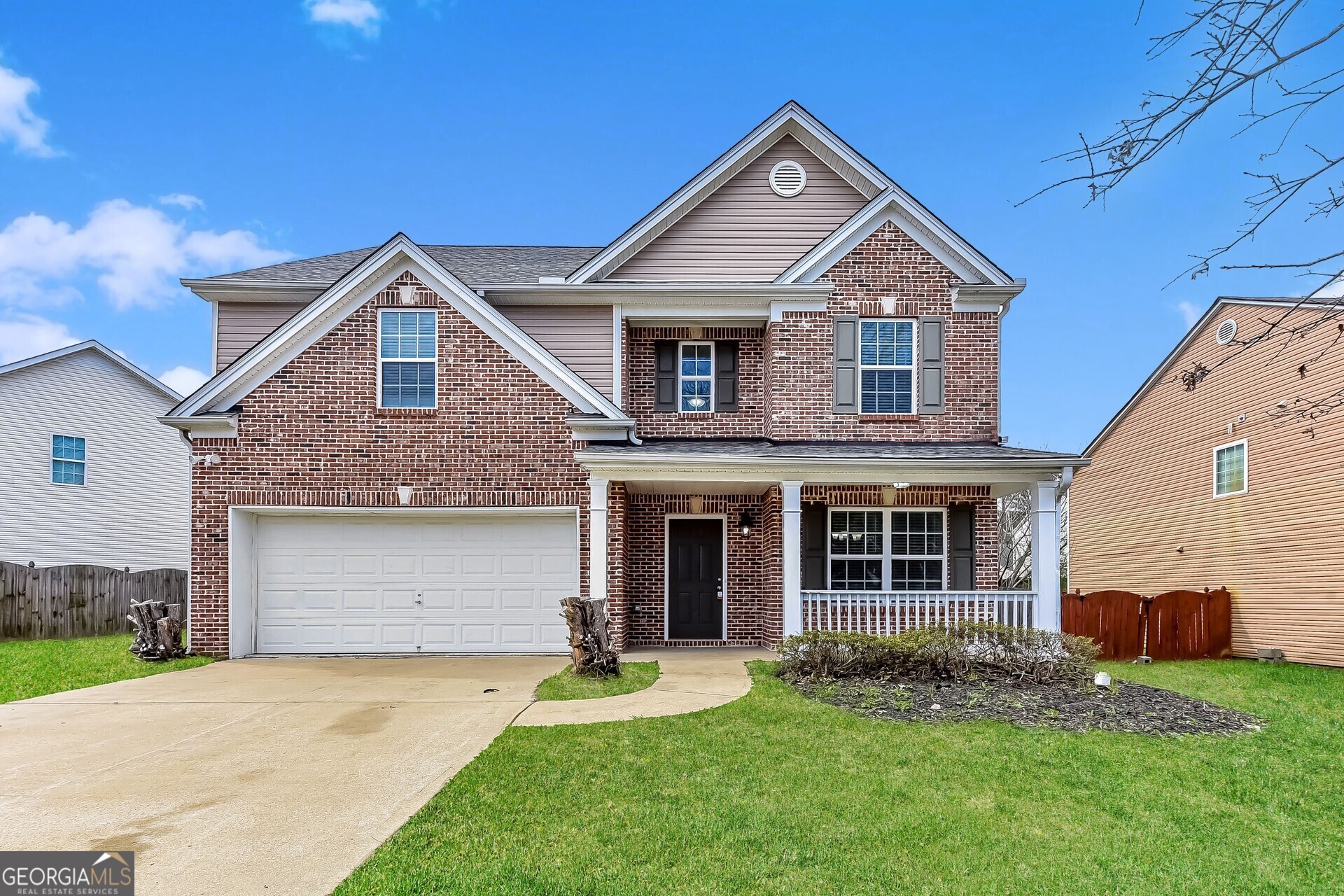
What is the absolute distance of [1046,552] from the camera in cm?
1206

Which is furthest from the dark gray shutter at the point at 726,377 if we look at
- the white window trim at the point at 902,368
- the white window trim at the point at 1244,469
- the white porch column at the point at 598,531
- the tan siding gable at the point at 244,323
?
the white window trim at the point at 1244,469

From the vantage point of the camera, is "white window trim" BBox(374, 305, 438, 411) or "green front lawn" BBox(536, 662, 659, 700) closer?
"green front lawn" BBox(536, 662, 659, 700)

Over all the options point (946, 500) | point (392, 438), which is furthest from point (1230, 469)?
point (392, 438)

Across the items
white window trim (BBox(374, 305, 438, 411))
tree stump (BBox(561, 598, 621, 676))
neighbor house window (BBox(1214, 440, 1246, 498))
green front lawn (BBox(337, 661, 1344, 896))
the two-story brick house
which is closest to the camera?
green front lawn (BBox(337, 661, 1344, 896))

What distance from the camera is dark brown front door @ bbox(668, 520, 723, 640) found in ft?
45.7

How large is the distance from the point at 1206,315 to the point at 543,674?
15.0m

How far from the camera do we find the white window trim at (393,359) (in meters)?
12.5

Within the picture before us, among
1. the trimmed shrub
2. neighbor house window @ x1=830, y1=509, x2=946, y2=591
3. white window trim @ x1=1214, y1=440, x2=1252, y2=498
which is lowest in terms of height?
the trimmed shrub

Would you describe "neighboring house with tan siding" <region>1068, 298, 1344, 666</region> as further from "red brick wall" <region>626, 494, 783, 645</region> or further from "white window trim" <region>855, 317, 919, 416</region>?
"red brick wall" <region>626, 494, 783, 645</region>

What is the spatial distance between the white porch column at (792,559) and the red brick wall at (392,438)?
307 centimetres

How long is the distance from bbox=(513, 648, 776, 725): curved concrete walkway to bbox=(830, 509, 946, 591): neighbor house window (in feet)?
7.13

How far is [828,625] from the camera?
467 inches

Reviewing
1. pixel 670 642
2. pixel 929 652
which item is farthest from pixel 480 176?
pixel 929 652

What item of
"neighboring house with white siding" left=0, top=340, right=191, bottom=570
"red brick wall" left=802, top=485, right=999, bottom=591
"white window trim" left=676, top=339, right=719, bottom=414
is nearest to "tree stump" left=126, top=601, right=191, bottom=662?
"white window trim" left=676, top=339, right=719, bottom=414
